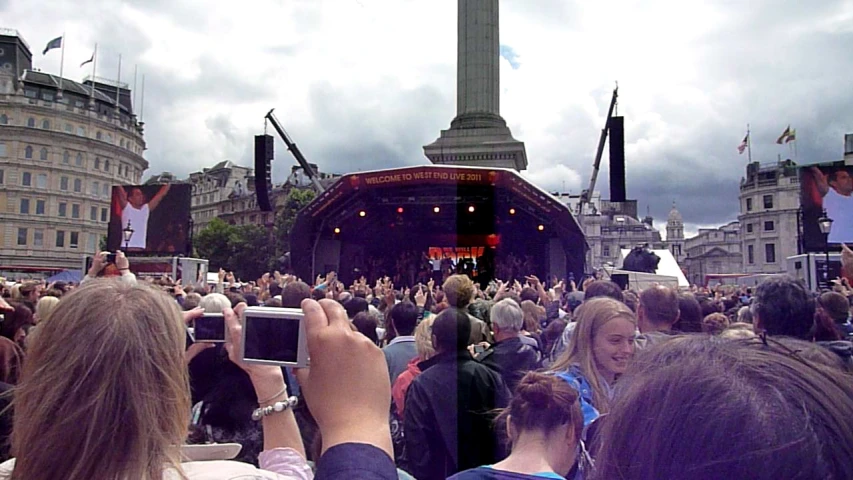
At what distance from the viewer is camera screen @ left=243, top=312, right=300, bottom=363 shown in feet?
4.81

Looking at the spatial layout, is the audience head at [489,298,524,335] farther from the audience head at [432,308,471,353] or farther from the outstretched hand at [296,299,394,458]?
the outstretched hand at [296,299,394,458]

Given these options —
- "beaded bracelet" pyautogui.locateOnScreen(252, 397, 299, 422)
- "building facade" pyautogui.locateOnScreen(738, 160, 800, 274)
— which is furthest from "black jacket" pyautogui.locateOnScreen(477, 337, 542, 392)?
"building facade" pyautogui.locateOnScreen(738, 160, 800, 274)

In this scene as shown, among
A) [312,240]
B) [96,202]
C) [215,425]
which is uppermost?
[96,202]

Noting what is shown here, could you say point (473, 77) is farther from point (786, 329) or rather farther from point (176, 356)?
point (176, 356)

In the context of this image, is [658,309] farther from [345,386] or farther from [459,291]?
[345,386]

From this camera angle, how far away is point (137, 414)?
1268 millimetres

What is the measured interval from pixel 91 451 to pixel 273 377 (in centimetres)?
65

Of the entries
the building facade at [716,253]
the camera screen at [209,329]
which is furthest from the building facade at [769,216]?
the camera screen at [209,329]

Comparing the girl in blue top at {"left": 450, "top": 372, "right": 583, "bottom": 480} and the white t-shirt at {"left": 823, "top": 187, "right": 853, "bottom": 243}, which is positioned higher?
the white t-shirt at {"left": 823, "top": 187, "right": 853, "bottom": 243}

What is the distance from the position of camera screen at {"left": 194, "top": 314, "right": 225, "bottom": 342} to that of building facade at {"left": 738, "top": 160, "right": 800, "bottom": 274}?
71046 millimetres

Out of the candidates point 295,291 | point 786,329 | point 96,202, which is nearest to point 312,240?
point 295,291

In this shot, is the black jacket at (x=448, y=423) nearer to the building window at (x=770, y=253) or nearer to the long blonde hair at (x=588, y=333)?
the long blonde hair at (x=588, y=333)

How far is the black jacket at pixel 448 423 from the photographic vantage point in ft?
11.4

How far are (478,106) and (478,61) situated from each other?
8.19 ft
